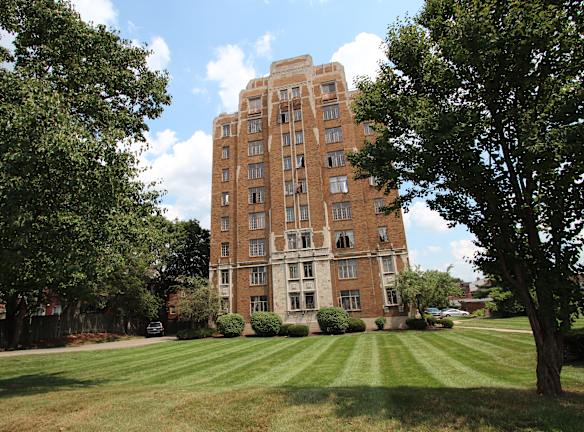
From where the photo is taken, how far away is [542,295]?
7832mm

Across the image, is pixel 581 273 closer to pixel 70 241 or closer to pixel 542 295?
pixel 542 295

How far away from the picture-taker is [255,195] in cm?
4400

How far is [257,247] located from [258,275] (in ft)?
10.4

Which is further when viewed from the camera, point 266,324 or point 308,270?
point 308,270

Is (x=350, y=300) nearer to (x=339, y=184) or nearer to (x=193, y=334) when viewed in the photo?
(x=339, y=184)

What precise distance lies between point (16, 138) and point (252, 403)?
8430mm

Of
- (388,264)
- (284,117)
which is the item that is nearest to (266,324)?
(388,264)

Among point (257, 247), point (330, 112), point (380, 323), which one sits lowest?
point (380, 323)

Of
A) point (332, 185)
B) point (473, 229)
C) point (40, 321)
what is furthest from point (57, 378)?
point (332, 185)

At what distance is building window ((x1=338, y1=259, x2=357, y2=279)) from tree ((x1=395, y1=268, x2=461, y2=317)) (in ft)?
18.6

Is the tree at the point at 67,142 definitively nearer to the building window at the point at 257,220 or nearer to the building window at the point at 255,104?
the building window at the point at 257,220

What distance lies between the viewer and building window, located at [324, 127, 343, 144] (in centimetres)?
4288

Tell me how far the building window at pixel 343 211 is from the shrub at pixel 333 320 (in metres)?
10.2

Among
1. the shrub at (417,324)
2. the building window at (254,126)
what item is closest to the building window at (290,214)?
the building window at (254,126)
